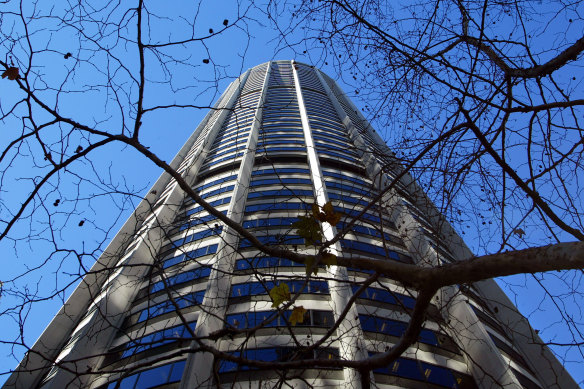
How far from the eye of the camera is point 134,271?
17.3 metres

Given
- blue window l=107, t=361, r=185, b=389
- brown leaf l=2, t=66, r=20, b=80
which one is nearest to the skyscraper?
blue window l=107, t=361, r=185, b=389

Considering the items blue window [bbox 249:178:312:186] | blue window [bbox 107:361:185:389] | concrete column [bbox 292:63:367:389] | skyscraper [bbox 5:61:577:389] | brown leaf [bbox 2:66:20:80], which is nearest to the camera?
brown leaf [bbox 2:66:20:80]

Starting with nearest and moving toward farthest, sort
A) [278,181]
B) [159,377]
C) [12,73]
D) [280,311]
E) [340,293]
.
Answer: [12,73] < [280,311] < [159,377] < [340,293] < [278,181]

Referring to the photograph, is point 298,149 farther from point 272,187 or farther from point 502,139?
point 502,139

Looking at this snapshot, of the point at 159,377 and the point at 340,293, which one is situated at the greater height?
the point at 340,293

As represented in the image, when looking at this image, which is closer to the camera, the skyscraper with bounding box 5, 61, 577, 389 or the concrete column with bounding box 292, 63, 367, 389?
the concrete column with bounding box 292, 63, 367, 389

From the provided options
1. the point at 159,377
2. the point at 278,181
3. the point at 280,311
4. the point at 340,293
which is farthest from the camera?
the point at 278,181

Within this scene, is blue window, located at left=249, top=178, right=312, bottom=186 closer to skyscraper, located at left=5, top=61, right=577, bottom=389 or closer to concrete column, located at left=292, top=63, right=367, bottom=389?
skyscraper, located at left=5, top=61, right=577, bottom=389

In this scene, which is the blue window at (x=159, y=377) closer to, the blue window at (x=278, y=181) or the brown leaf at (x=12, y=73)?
the brown leaf at (x=12, y=73)

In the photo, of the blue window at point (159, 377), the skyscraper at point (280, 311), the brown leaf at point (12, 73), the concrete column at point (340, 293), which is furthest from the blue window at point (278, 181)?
the brown leaf at point (12, 73)

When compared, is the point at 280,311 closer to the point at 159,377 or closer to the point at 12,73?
the point at 12,73

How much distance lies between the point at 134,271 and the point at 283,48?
53.5ft

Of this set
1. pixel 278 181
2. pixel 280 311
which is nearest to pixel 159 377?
pixel 280 311

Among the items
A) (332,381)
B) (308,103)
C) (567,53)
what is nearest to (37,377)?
(332,381)
